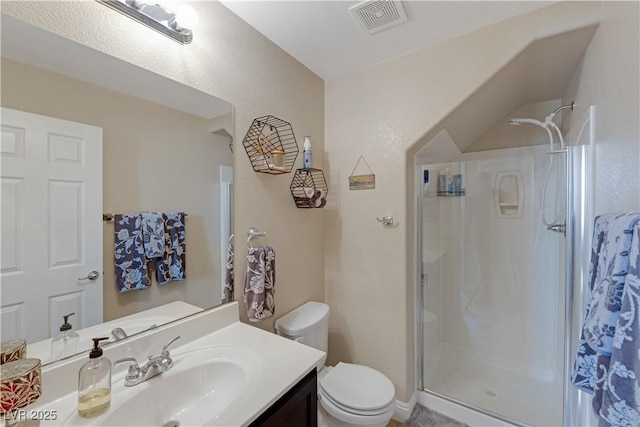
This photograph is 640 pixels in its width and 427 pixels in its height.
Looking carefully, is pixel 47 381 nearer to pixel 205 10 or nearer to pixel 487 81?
pixel 205 10

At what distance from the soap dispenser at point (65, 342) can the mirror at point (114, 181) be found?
12 millimetres

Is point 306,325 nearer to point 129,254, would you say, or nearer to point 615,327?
point 129,254

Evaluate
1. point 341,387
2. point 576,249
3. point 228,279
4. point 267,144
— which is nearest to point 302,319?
point 341,387

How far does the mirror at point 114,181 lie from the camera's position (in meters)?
0.75

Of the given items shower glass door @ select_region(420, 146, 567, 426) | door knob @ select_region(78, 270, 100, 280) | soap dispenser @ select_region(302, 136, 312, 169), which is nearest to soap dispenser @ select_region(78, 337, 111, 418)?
door knob @ select_region(78, 270, 100, 280)

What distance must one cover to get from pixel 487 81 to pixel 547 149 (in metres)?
1.02

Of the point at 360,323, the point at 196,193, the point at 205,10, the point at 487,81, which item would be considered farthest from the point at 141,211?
the point at 487,81

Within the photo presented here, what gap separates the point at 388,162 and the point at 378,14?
31.5 inches

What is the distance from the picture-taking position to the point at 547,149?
6.73ft

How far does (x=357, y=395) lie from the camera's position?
1378mm

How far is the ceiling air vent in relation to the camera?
1.28m

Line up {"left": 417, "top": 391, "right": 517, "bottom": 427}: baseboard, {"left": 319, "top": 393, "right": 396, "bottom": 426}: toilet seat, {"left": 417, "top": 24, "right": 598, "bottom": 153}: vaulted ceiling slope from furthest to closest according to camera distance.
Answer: {"left": 417, "top": 391, "right": 517, "bottom": 427}: baseboard, {"left": 417, "top": 24, "right": 598, "bottom": 153}: vaulted ceiling slope, {"left": 319, "top": 393, "right": 396, "bottom": 426}: toilet seat

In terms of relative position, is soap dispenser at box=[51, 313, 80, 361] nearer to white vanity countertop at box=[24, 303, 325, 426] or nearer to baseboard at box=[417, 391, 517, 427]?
white vanity countertop at box=[24, 303, 325, 426]

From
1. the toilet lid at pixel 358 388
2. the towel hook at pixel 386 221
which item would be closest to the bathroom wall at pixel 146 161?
the toilet lid at pixel 358 388
